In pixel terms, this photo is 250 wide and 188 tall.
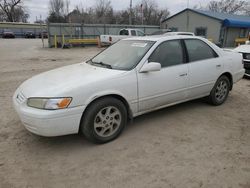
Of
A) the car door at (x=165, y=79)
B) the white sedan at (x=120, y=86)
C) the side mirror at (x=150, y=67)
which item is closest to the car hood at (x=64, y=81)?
the white sedan at (x=120, y=86)

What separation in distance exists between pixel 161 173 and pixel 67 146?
4.71 ft

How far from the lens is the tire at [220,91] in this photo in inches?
190

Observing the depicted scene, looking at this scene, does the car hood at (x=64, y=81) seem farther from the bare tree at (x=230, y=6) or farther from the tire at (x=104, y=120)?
the bare tree at (x=230, y=6)

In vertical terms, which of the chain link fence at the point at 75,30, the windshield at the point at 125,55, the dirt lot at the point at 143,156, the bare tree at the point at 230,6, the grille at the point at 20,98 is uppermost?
the bare tree at the point at 230,6

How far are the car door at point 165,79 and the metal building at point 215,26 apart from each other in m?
18.6

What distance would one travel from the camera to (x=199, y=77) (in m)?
4.41

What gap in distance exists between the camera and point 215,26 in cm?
2247

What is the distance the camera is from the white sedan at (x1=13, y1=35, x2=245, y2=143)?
118 inches

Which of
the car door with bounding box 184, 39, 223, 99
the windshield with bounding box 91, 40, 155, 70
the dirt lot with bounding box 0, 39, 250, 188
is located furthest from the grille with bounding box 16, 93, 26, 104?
the car door with bounding box 184, 39, 223, 99

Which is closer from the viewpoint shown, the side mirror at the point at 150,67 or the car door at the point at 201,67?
the side mirror at the point at 150,67

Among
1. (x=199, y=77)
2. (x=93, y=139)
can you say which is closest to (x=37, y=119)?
(x=93, y=139)

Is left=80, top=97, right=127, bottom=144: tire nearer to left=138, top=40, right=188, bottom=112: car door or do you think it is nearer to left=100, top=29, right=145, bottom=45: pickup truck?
left=138, top=40, right=188, bottom=112: car door

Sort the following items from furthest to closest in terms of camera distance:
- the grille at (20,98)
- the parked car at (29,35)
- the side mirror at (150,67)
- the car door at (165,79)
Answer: the parked car at (29,35)
the car door at (165,79)
the side mirror at (150,67)
the grille at (20,98)

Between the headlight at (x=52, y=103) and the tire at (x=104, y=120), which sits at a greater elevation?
the headlight at (x=52, y=103)
